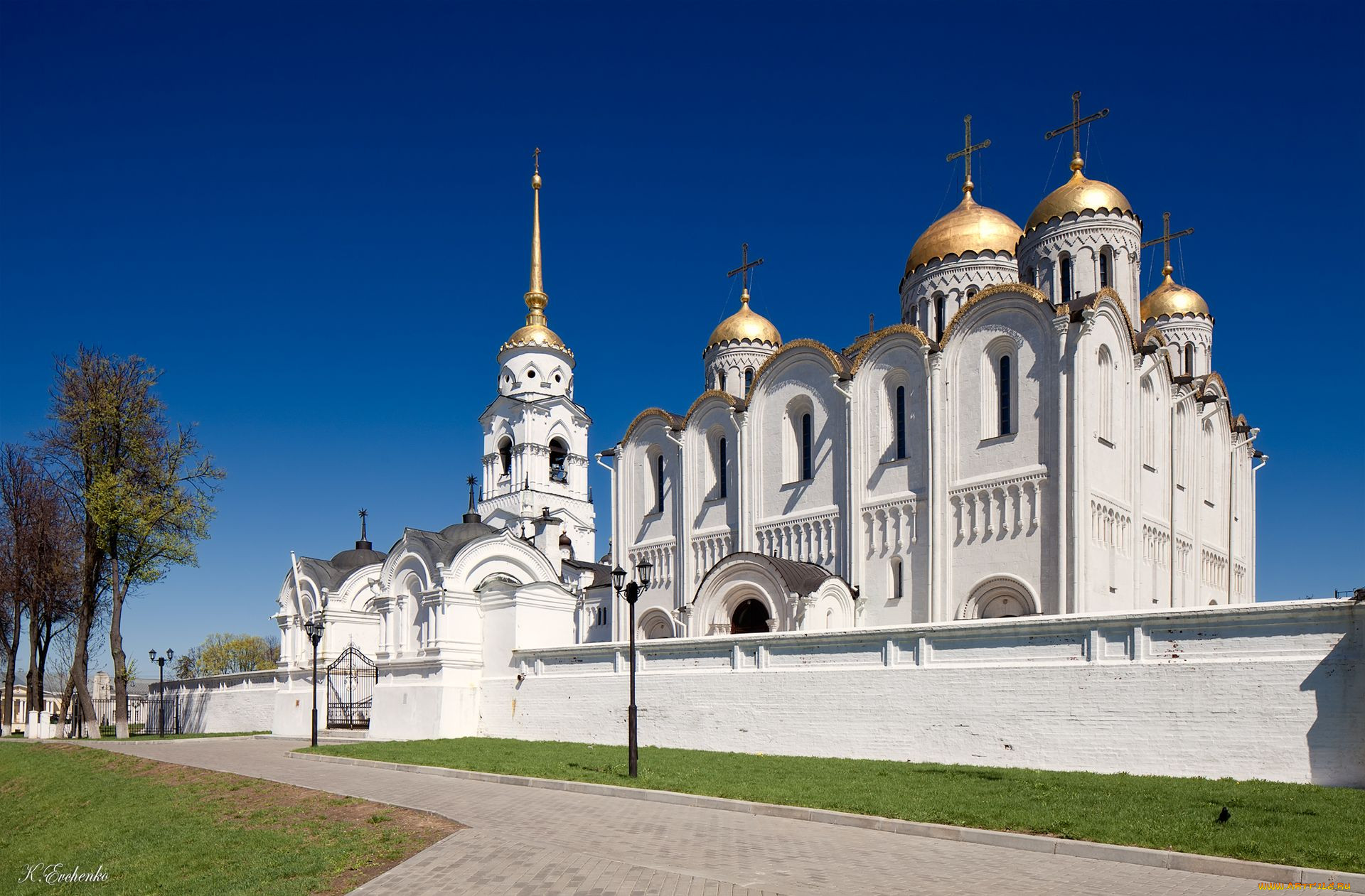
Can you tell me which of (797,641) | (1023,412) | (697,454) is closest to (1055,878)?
(797,641)

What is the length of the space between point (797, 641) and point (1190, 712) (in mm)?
6865

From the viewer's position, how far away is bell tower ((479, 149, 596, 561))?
48.8 meters

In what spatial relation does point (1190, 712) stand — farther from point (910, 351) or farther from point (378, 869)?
point (910, 351)

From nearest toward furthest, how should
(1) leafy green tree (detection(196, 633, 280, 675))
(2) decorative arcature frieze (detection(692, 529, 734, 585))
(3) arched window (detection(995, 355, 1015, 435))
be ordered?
(3) arched window (detection(995, 355, 1015, 435)), (2) decorative arcature frieze (detection(692, 529, 734, 585)), (1) leafy green tree (detection(196, 633, 280, 675))

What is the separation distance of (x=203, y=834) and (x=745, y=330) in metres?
33.1

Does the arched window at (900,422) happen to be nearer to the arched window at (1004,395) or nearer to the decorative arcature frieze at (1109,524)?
the arched window at (1004,395)

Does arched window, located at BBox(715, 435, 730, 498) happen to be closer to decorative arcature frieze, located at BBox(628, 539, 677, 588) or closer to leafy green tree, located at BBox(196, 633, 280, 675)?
decorative arcature frieze, located at BBox(628, 539, 677, 588)

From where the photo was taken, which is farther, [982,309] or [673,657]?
[982,309]

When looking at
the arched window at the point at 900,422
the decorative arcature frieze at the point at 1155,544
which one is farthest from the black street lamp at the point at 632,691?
the decorative arcature frieze at the point at 1155,544

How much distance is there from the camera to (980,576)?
2530cm

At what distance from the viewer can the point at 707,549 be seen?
3250 centimetres

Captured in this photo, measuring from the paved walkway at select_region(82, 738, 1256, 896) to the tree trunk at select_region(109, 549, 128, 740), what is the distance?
2096cm

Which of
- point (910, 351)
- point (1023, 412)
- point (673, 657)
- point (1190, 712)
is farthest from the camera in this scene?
point (910, 351)

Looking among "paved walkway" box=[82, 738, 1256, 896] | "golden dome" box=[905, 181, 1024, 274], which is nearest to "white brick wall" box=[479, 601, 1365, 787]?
"paved walkway" box=[82, 738, 1256, 896]
